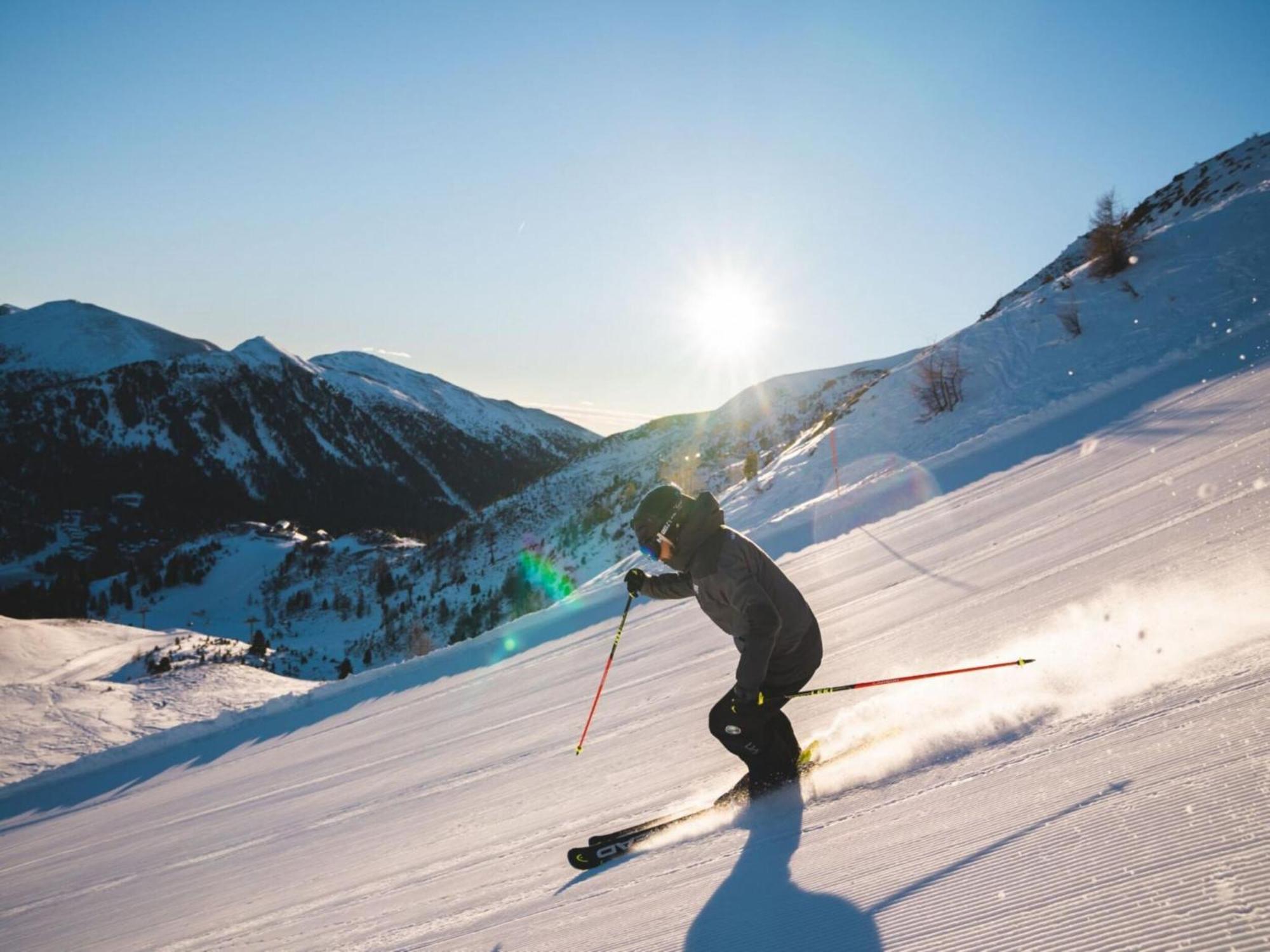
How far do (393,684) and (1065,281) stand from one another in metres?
23.5

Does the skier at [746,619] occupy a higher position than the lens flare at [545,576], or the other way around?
the skier at [746,619]

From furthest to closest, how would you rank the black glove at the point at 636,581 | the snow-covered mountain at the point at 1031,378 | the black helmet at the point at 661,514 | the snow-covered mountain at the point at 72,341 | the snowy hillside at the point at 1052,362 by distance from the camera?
the snow-covered mountain at the point at 72,341
the snowy hillside at the point at 1052,362
the snow-covered mountain at the point at 1031,378
the black glove at the point at 636,581
the black helmet at the point at 661,514

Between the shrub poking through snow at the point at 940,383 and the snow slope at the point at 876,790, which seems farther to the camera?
the shrub poking through snow at the point at 940,383

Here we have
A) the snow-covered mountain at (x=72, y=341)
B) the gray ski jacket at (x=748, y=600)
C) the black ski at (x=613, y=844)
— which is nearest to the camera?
the gray ski jacket at (x=748, y=600)

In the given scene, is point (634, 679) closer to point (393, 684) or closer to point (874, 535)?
point (874, 535)

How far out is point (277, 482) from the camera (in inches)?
5468

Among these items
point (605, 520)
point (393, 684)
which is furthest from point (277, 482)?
point (393, 684)

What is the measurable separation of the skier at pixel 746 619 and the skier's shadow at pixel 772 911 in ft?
1.41

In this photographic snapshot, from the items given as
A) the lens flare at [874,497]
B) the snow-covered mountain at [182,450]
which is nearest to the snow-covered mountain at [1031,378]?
the lens flare at [874,497]

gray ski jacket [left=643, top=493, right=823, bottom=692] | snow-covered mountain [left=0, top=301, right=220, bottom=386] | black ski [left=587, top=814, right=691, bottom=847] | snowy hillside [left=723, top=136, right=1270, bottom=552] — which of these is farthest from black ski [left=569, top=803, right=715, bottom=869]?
snow-covered mountain [left=0, top=301, right=220, bottom=386]

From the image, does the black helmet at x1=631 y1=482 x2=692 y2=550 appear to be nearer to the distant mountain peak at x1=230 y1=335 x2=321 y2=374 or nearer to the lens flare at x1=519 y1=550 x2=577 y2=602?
the lens flare at x1=519 y1=550 x2=577 y2=602

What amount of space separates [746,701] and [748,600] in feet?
1.69

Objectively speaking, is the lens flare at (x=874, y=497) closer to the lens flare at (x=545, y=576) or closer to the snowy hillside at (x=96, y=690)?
the snowy hillside at (x=96, y=690)

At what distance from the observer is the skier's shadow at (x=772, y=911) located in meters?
2.24
